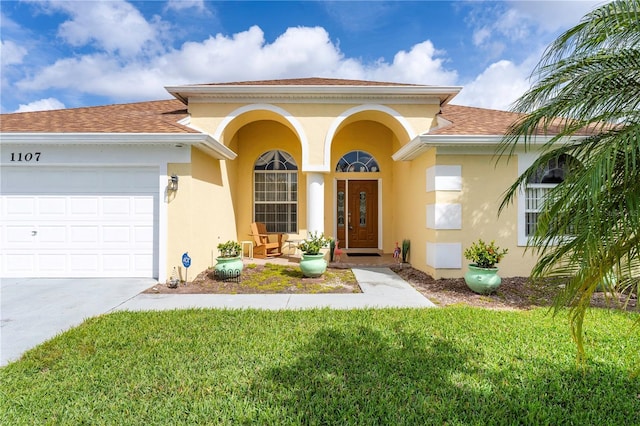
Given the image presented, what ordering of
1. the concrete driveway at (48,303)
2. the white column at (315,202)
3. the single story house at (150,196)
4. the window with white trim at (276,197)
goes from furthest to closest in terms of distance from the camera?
1. the window with white trim at (276,197)
2. the white column at (315,202)
3. the single story house at (150,196)
4. the concrete driveway at (48,303)

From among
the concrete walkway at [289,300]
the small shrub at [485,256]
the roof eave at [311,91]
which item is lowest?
the concrete walkway at [289,300]

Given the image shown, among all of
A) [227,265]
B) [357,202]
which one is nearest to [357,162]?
[357,202]

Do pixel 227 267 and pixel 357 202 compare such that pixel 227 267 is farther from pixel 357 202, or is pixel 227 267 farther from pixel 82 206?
pixel 357 202

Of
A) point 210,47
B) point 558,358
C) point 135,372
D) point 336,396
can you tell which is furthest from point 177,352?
point 210,47

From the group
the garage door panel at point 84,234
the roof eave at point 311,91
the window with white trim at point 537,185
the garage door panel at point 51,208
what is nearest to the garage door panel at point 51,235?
the garage door panel at point 84,234

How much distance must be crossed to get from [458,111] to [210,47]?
1058 cm

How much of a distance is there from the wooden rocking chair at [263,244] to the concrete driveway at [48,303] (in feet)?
13.1

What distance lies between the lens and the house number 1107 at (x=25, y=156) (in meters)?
7.59

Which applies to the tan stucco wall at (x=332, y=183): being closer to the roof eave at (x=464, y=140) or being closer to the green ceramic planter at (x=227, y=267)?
the roof eave at (x=464, y=140)

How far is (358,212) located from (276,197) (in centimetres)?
346

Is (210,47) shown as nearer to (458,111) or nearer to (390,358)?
(458,111)

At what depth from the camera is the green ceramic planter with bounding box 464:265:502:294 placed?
6.66 m

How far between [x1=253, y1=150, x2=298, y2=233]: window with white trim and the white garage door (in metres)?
4.89

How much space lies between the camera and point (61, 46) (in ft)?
37.8
